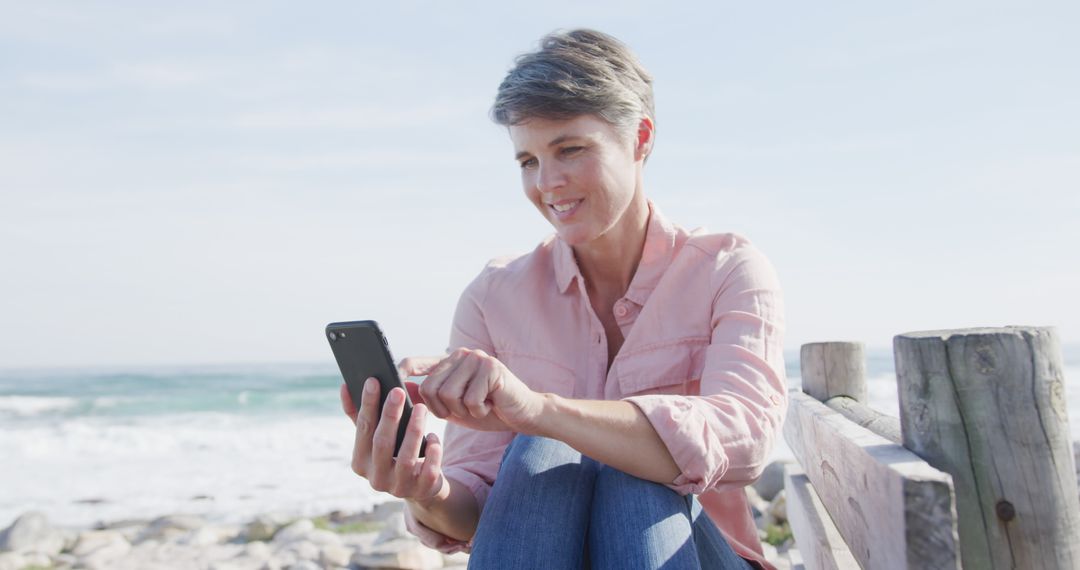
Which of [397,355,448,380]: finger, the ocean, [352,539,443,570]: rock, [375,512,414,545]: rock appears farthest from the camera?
the ocean

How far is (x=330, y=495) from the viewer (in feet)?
33.6

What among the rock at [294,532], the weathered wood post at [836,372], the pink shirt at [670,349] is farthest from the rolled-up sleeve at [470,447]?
the rock at [294,532]

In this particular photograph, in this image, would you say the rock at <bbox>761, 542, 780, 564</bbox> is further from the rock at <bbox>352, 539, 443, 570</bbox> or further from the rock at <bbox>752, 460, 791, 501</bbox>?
the rock at <bbox>752, 460, 791, 501</bbox>

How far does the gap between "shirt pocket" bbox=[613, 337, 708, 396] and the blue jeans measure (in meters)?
0.39

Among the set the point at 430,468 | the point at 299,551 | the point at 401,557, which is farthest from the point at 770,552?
the point at 430,468

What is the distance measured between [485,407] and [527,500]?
274mm

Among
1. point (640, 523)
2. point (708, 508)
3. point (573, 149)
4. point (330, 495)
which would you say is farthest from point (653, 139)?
point (330, 495)

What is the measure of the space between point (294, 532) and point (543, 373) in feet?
18.8

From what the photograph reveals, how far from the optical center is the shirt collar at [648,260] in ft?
8.94

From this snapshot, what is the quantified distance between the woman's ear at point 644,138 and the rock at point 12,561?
21.5ft

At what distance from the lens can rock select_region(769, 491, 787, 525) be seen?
778cm

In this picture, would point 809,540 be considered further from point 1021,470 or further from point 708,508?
point 1021,470

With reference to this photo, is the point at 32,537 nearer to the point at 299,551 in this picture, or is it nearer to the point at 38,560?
the point at 38,560

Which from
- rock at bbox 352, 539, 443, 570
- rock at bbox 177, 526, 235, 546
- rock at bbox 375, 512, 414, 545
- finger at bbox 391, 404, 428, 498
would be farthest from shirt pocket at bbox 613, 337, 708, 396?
rock at bbox 177, 526, 235, 546
